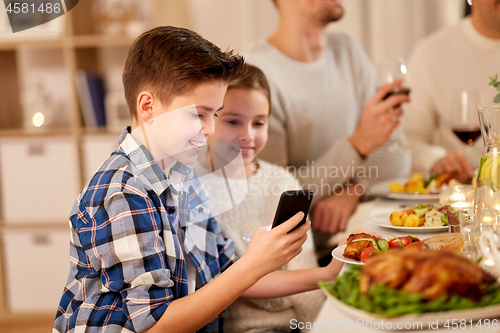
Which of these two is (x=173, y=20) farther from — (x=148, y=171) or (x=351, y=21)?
(x=148, y=171)

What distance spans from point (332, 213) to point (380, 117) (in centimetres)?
32

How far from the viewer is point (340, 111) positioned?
1.55m

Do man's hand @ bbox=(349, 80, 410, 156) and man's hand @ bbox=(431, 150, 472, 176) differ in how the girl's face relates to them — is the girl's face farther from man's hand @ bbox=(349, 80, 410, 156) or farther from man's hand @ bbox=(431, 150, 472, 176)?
man's hand @ bbox=(431, 150, 472, 176)

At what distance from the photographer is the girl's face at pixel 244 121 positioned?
0.98m

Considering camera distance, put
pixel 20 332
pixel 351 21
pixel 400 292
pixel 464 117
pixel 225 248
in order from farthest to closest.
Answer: pixel 351 21
pixel 20 332
pixel 464 117
pixel 225 248
pixel 400 292

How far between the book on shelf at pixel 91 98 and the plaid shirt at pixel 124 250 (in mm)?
1674

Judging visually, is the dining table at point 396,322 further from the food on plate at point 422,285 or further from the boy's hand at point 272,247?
the boy's hand at point 272,247

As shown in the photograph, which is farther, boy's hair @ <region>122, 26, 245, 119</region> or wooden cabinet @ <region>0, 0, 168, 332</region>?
wooden cabinet @ <region>0, 0, 168, 332</region>

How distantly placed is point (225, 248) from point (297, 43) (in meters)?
0.82

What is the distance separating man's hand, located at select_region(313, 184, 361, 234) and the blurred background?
1.18m

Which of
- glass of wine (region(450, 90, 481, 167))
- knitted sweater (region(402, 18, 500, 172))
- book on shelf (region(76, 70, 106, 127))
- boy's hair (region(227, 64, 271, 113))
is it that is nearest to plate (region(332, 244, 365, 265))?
boy's hair (region(227, 64, 271, 113))

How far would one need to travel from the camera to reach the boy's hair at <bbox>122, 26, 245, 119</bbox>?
77 cm

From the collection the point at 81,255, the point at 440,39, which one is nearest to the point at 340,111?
the point at 440,39

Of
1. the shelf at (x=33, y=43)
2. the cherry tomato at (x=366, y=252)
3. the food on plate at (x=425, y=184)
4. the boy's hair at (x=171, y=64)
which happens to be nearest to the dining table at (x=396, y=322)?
the cherry tomato at (x=366, y=252)
